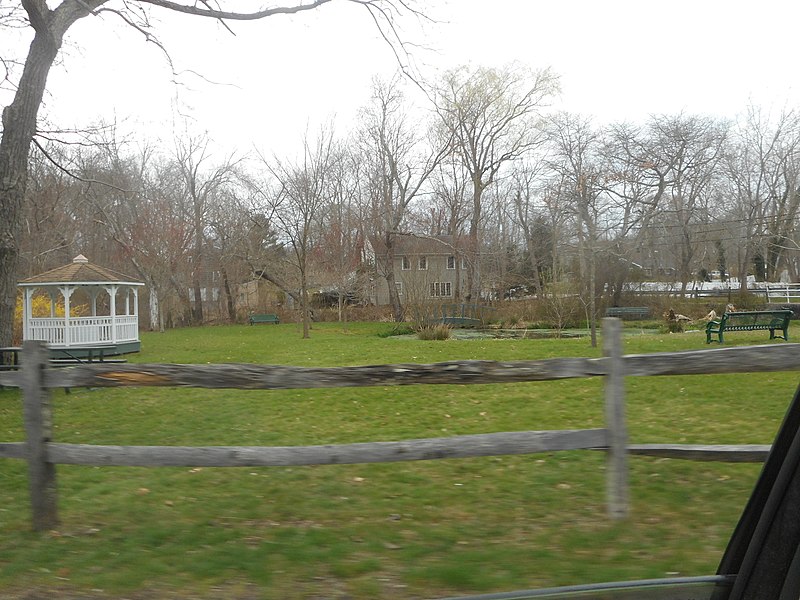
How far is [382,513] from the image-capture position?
16.7ft

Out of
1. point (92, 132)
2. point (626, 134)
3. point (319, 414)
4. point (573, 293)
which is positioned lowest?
point (319, 414)

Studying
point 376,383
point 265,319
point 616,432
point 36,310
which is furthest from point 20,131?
point 265,319

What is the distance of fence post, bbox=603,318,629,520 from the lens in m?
4.59

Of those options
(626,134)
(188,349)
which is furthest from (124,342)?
(626,134)

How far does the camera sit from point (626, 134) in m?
43.0

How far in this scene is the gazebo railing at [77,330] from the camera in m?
24.3

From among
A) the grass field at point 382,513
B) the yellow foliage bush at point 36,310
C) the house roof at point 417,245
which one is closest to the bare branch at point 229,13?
the grass field at point 382,513

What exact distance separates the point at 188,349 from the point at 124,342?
8.54ft

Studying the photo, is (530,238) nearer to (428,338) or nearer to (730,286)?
(730,286)

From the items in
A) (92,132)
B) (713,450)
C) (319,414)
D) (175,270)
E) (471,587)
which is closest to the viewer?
(471,587)

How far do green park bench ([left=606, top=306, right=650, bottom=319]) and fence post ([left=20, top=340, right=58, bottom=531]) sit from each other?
2914cm

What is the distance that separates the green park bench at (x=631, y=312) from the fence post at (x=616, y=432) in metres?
27.7

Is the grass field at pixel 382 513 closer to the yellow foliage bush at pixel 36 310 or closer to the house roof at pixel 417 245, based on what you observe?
the yellow foliage bush at pixel 36 310

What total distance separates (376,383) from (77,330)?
906 inches
